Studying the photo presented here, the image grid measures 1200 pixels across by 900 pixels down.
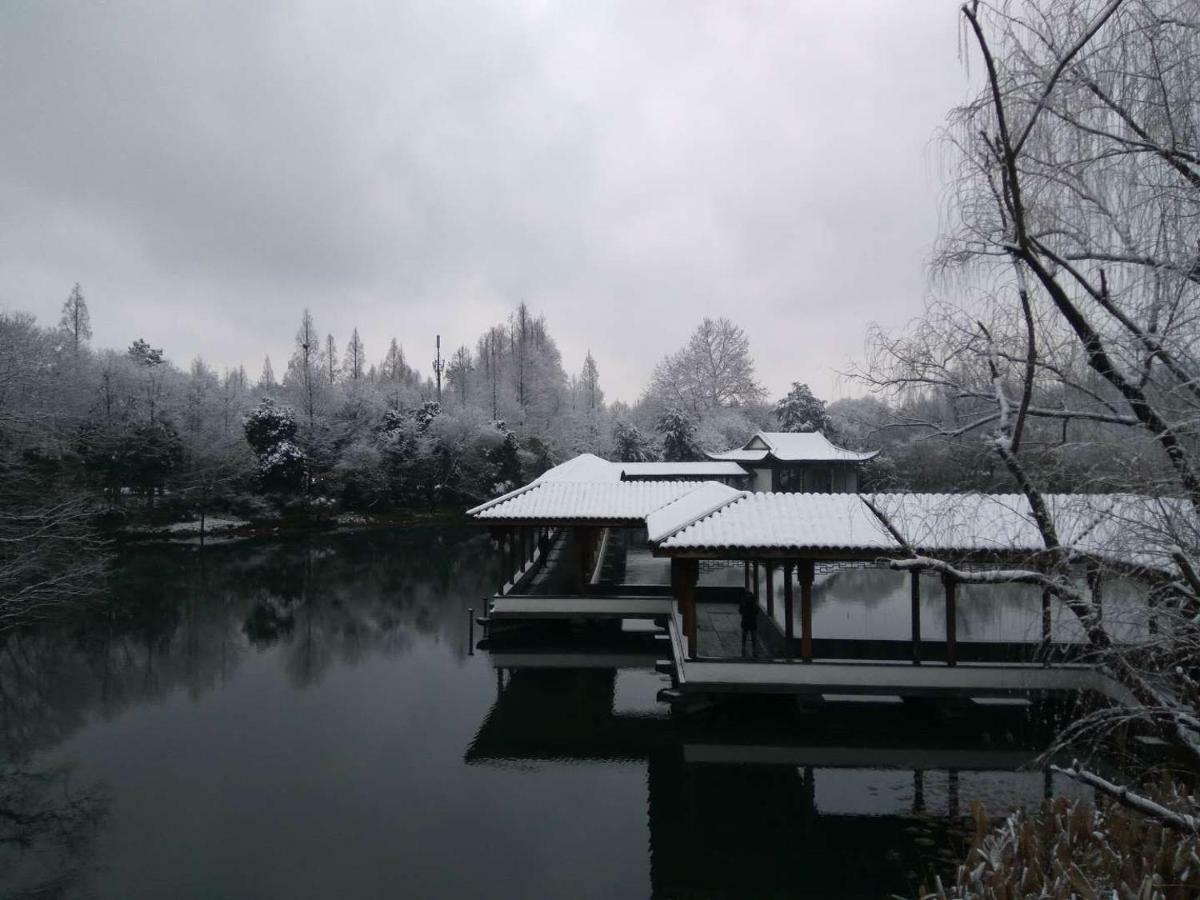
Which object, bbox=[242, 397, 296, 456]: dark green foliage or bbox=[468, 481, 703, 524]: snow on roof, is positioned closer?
bbox=[468, 481, 703, 524]: snow on roof

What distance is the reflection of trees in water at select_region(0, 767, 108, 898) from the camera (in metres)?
6.99

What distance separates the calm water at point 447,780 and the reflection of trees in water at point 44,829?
1.1 inches

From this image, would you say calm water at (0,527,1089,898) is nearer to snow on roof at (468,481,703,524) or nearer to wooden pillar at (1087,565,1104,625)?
snow on roof at (468,481,703,524)

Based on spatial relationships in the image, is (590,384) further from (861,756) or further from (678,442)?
(861,756)

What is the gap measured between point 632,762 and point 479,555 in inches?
768

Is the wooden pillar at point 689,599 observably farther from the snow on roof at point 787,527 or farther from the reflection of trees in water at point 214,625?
the reflection of trees in water at point 214,625

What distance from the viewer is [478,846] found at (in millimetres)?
7426

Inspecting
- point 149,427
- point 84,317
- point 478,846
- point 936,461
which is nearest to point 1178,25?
point 936,461

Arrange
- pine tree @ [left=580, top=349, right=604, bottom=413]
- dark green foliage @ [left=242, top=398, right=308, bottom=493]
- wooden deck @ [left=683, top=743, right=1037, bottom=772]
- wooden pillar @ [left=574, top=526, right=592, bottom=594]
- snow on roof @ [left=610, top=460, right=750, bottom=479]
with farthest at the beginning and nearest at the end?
pine tree @ [left=580, top=349, right=604, bottom=413]
dark green foliage @ [left=242, top=398, right=308, bottom=493]
snow on roof @ [left=610, top=460, right=750, bottom=479]
wooden pillar @ [left=574, top=526, right=592, bottom=594]
wooden deck @ [left=683, top=743, right=1037, bottom=772]

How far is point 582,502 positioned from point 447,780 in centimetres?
767

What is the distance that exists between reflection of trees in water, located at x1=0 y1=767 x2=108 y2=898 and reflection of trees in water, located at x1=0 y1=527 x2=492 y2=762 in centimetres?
114

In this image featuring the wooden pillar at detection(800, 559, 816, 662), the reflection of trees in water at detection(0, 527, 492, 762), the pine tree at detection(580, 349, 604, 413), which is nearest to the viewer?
the wooden pillar at detection(800, 559, 816, 662)

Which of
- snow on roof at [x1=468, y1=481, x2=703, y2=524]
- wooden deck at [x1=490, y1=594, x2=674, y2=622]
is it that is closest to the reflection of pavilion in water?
wooden deck at [x1=490, y1=594, x2=674, y2=622]

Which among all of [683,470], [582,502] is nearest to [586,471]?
[683,470]
